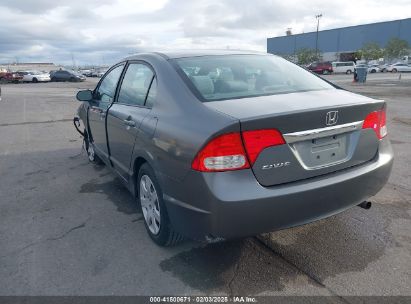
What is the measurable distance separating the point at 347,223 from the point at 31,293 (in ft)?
9.23

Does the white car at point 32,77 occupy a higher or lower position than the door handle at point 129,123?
lower

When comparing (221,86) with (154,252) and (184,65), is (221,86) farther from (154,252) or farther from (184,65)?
(154,252)

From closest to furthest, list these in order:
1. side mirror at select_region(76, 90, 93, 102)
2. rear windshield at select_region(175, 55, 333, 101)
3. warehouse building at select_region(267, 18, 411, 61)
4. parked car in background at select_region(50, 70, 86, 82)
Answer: rear windshield at select_region(175, 55, 333, 101) → side mirror at select_region(76, 90, 93, 102) → parked car in background at select_region(50, 70, 86, 82) → warehouse building at select_region(267, 18, 411, 61)

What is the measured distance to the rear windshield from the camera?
291 cm

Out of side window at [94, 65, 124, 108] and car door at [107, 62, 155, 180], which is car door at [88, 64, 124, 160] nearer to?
side window at [94, 65, 124, 108]

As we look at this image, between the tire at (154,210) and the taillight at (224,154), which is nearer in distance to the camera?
the taillight at (224,154)

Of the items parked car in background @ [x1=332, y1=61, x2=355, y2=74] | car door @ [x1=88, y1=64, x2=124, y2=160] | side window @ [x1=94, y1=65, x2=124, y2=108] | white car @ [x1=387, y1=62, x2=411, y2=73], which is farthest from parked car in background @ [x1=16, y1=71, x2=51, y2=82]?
white car @ [x1=387, y1=62, x2=411, y2=73]

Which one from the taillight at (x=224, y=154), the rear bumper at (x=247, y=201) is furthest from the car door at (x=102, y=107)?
the taillight at (x=224, y=154)

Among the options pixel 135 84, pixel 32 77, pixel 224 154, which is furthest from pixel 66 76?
pixel 224 154

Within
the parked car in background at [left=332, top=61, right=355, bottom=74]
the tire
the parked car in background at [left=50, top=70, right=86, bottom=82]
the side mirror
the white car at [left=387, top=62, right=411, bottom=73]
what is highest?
the side mirror

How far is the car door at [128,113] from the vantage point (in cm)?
333

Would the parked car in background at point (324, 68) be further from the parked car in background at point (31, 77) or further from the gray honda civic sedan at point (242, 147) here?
the gray honda civic sedan at point (242, 147)

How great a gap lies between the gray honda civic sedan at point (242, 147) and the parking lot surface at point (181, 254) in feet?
1.12

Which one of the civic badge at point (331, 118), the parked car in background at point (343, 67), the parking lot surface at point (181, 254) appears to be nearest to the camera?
the civic badge at point (331, 118)
